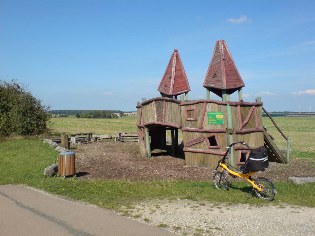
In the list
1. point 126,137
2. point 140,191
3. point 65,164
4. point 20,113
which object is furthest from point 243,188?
point 20,113

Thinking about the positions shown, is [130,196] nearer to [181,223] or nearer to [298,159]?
[181,223]

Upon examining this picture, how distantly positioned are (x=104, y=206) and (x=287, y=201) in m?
5.34

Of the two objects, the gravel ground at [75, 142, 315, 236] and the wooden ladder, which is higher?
the wooden ladder

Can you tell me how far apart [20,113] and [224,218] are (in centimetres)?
3110

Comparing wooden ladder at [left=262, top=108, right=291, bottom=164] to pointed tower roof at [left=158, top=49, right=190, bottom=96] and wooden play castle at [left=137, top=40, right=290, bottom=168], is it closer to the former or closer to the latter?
wooden play castle at [left=137, top=40, right=290, bottom=168]

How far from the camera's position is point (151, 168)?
19328 millimetres

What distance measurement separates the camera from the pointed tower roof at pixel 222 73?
1994 cm

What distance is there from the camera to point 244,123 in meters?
18.9

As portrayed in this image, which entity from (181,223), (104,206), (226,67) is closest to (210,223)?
(181,223)

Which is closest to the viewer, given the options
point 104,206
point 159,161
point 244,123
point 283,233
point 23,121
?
point 283,233

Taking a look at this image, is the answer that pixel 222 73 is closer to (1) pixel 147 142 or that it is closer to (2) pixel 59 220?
(1) pixel 147 142

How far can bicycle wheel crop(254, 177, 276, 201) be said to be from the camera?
36.5 feet

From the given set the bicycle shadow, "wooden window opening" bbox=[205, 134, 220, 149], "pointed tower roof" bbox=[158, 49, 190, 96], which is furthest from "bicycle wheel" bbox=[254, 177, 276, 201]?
"pointed tower roof" bbox=[158, 49, 190, 96]

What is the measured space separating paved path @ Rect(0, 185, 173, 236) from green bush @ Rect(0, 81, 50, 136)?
26.0 m
